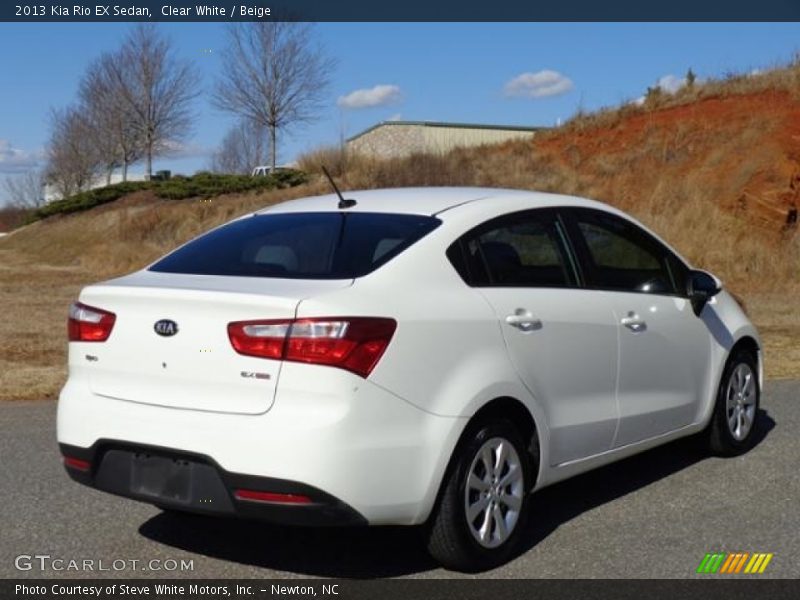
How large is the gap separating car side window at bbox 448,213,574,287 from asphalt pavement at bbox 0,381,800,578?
1293 millimetres

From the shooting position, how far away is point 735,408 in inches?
280

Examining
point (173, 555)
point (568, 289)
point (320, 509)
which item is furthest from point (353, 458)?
point (568, 289)

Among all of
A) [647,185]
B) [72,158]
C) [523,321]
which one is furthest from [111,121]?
[523,321]

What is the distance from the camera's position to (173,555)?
16.8 feet

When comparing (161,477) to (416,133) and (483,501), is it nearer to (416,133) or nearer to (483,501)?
(483,501)

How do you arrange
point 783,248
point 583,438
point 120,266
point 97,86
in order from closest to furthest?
point 583,438
point 783,248
point 120,266
point 97,86

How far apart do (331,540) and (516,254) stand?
5.53 ft

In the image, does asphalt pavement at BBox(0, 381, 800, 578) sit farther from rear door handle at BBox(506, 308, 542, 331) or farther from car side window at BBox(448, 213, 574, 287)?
car side window at BBox(448, 213, 574, 287)

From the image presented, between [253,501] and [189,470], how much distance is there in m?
0.33

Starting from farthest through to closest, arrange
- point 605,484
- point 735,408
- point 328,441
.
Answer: point 735,408
point 605,484
point 328,441

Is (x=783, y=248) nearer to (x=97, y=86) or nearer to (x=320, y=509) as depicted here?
(x=320, y=509)

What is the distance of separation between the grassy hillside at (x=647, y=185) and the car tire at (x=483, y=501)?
38.8ft

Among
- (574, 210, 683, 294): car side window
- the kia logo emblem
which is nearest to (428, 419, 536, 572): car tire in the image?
(574, 210, 683, 294): car side window

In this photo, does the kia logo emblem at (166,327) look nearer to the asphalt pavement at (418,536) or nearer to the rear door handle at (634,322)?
the asphalt pavement at (418,536)
